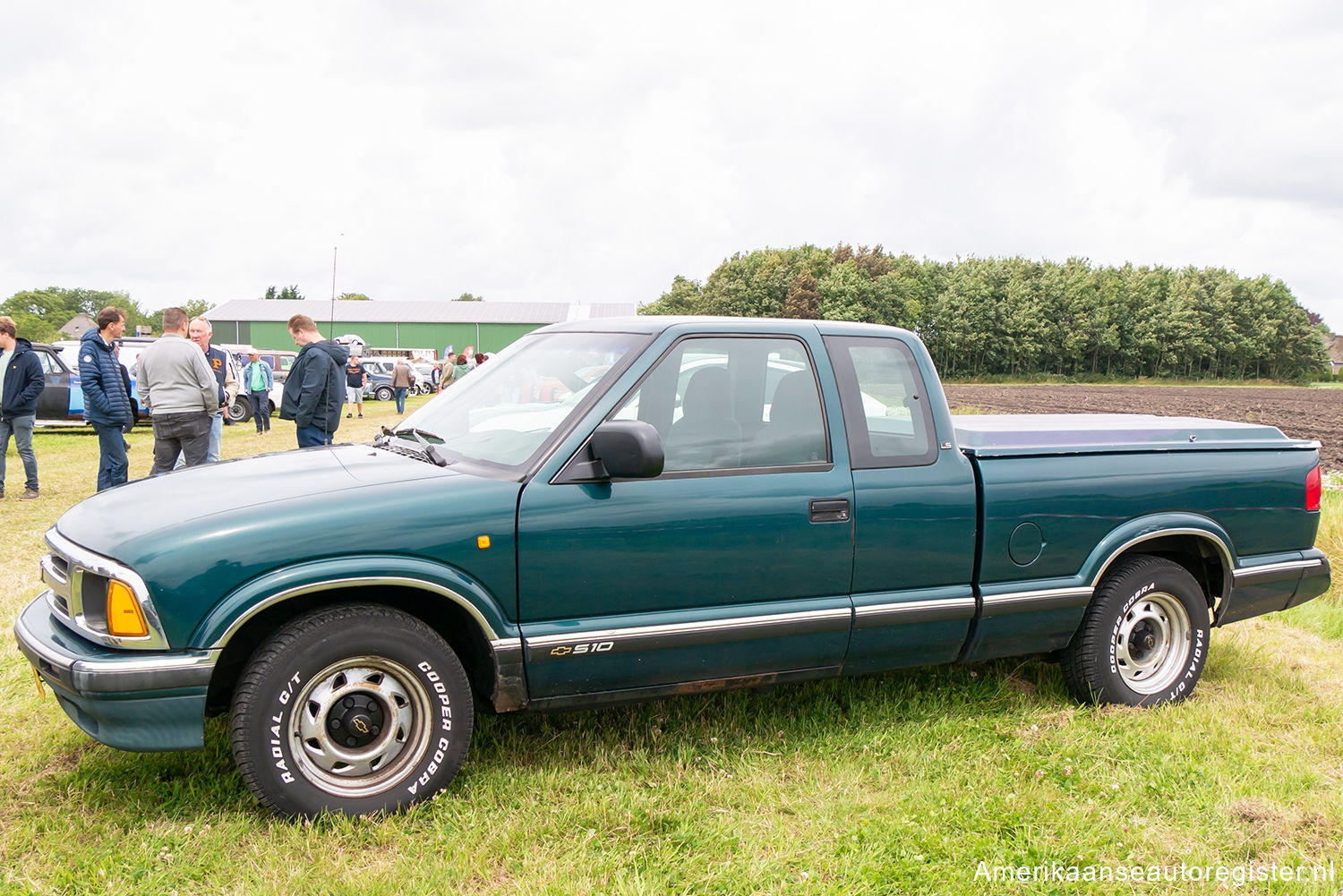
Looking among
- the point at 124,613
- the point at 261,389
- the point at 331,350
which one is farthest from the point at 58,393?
the point at 124,613

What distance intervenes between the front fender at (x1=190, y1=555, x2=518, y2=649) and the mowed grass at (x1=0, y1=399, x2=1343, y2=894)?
67 centimetres

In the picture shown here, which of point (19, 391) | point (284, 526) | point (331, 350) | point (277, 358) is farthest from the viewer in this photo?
point (277, 358)

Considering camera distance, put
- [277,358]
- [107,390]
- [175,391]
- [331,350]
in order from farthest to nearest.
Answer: [277,358] < [107,390] < [331,350] < [175,391]

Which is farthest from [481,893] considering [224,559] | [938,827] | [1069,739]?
[1069,739]

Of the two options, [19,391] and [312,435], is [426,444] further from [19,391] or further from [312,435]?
[19,391]

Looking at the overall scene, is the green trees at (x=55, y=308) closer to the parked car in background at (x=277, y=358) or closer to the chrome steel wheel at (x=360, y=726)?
the parked car in background at (x=277, y=358)

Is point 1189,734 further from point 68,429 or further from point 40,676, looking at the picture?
point 68,429

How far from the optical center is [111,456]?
29.2 ft

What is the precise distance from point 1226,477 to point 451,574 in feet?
12.0

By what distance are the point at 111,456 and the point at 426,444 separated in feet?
21.9

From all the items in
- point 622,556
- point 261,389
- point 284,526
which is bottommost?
point 622,556

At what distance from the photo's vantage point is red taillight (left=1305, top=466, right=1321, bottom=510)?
4711 mm

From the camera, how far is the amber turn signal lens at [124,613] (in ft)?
9.54

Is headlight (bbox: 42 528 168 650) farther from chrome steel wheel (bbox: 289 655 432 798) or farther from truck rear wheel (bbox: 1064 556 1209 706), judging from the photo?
truck rear wheel (bbox: 1064 556 1209 706)
